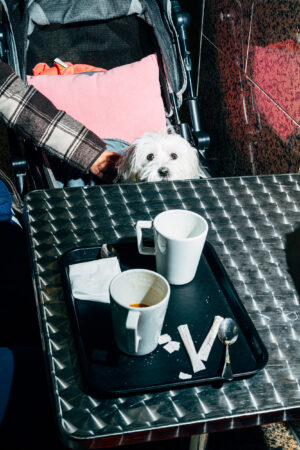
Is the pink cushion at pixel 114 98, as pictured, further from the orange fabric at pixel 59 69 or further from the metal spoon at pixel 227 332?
the metal spoon at pixel 227 332

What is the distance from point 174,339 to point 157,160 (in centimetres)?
108

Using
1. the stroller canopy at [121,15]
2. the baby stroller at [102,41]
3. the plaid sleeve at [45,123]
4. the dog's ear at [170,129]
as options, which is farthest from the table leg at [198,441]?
the stroller canopy at [121,15]

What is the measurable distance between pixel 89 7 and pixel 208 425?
1.83 meters

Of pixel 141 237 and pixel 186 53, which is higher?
pixel 186 53

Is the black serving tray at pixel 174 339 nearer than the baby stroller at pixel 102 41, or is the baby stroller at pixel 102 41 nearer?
the black serving tray at pixel 174 339

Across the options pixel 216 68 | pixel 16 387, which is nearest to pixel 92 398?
pixel 16 387

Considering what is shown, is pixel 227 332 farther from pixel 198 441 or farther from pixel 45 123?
pixel 45 123

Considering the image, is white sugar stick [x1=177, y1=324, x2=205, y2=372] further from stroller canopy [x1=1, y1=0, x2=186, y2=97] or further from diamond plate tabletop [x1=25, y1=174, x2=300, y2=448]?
stroller canopy [x1=1, y1=0, x2=186, y2=97]

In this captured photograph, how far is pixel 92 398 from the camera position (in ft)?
1.90

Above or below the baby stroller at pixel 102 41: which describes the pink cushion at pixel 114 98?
below

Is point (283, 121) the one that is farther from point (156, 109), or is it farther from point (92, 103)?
point (92, 103)

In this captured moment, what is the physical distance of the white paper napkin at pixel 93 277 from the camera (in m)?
0.73

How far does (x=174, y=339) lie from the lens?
67 cm

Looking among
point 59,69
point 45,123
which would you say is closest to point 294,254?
point 45,123
